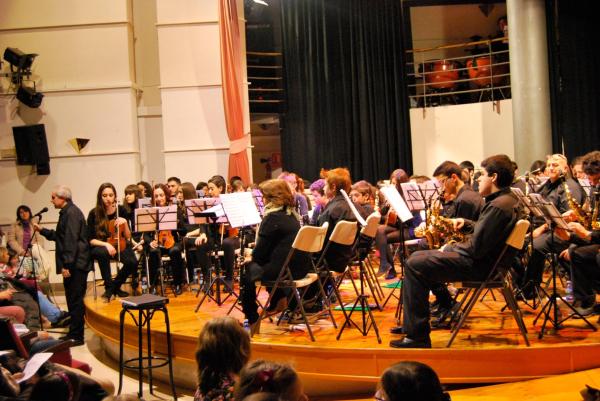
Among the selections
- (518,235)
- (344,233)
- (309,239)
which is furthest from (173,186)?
(518,235)

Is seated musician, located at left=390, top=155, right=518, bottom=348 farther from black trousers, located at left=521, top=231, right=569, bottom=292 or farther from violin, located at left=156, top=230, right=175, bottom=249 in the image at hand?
violin, located at left=156, top=230, right=175, bottom=249

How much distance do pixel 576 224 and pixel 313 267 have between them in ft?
6.55

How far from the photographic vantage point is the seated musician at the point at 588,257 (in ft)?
18.2

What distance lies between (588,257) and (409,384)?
141 inches

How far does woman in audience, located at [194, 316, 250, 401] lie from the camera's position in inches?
131

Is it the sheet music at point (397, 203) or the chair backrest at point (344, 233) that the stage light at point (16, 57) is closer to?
the chair backrest at point (344, 233)

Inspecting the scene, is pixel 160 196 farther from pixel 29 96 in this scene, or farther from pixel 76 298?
pixel 29 96

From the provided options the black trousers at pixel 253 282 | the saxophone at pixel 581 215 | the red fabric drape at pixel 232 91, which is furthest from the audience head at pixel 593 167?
the red fabric drape at pixel 232 91

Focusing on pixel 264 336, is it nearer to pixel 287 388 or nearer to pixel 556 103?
pixel 287 388

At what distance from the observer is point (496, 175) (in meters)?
5.09

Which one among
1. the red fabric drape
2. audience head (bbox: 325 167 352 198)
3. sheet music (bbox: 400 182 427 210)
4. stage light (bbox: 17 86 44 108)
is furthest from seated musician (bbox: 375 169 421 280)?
stage light (bbox: 17 86 44 108)

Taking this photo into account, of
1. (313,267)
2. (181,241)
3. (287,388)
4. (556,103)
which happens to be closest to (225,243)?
(181,241)

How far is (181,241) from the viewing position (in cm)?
871

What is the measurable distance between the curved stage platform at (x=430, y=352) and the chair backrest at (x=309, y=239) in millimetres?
682
